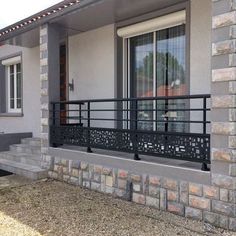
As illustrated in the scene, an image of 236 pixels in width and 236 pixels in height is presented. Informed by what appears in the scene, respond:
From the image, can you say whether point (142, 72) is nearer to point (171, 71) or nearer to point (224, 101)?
point (171, 71)

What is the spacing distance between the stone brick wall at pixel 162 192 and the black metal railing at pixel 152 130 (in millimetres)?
364

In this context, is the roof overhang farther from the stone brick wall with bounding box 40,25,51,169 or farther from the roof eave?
the stone brick wall with bounding box 40,25,51,169

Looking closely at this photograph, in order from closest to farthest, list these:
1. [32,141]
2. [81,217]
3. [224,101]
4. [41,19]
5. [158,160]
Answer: [224,101]
[81,217]
[158,160]
[41,19]
[32,141]

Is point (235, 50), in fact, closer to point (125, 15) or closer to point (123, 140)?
point (123, 140)

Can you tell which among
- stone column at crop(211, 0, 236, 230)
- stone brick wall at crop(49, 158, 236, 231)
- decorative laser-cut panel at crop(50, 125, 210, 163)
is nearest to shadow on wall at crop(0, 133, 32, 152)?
decorative laser-cut panel at crop(50, 125, 210, 163)

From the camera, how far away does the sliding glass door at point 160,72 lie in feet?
21.0

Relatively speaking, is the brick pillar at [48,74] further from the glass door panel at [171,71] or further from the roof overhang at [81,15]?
the glass door panel at [171,71]

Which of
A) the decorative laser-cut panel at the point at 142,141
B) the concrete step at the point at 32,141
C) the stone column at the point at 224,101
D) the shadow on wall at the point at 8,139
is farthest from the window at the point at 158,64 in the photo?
the shadow on wall at the point at 8,139

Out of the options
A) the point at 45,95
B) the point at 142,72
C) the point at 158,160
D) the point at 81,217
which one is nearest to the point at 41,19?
the point at 45,95

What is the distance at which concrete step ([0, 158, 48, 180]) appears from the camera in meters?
7.08

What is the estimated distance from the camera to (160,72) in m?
6.80

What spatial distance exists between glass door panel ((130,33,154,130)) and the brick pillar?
1682mm

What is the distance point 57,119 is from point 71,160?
1.07m

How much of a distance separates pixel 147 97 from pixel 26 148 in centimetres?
474
